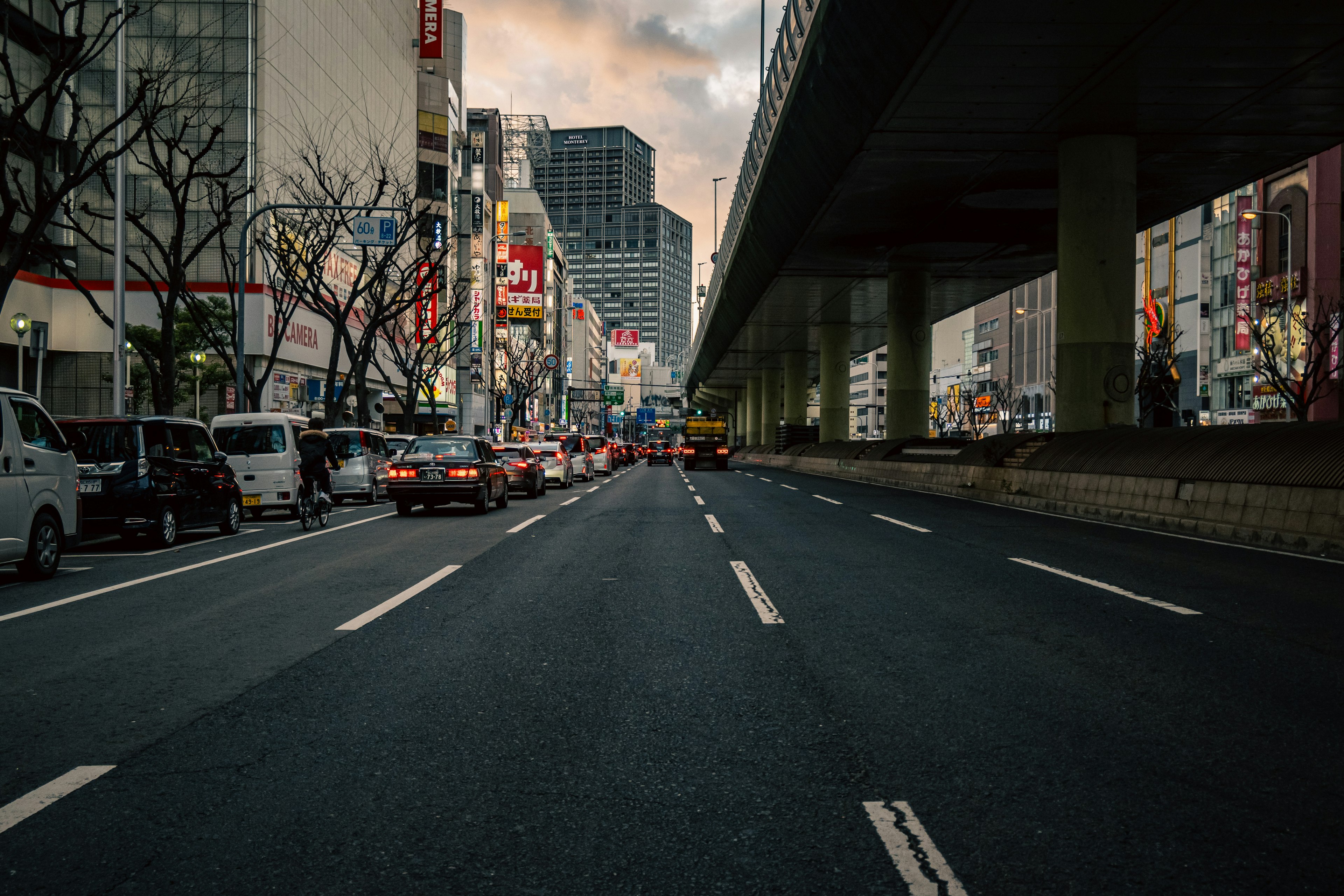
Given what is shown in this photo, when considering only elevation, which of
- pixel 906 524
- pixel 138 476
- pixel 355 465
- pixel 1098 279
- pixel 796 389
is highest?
pixel 1098 279

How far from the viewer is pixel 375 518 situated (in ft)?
63.1

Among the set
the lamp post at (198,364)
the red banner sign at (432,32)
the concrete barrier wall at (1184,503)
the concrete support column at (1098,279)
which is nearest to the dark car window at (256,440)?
the concrete barrier wall at (1184,503)

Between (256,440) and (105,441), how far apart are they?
558 centimetres

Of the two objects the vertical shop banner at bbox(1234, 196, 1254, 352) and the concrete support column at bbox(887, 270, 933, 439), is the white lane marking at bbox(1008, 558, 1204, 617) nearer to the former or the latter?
the concrete support column at bbox(887, 270, 933, 439)

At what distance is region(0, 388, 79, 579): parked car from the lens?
31.8 feet

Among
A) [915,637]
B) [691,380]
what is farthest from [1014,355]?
[915,637]

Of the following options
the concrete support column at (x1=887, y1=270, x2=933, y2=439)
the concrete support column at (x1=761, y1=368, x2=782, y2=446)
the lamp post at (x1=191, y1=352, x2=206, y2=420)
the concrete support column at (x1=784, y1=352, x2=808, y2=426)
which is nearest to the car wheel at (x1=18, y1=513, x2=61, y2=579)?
the lamp post at (x1=191, y1=352, x2=206, y2=420)

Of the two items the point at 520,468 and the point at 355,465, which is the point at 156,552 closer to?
the point at 355,465

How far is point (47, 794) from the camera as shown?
395 cm

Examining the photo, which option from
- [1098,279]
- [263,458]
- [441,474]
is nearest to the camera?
[441,474]

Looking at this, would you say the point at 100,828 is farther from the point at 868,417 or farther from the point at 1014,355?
the point at 868,417

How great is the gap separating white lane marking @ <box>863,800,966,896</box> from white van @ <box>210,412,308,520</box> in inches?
674

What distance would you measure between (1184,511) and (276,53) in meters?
36.5

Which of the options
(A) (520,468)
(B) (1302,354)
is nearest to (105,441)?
(A) (520,468)
